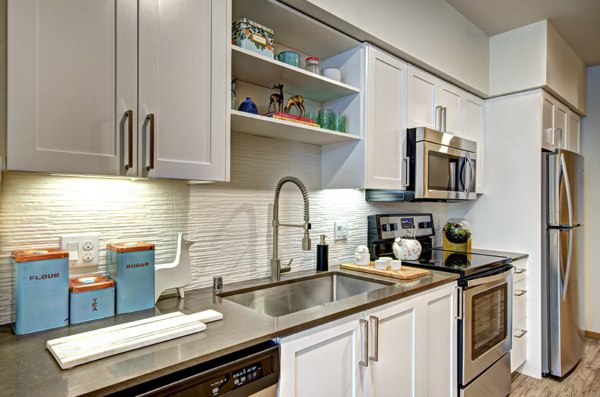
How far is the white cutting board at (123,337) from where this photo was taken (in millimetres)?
908

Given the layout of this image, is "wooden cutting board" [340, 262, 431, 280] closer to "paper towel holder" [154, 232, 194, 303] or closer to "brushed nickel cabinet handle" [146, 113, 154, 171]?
"paper towel holder" [154, 232, 194, 303]

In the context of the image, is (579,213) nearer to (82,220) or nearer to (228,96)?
(228,96)

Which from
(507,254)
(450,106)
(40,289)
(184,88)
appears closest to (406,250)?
(507,254)

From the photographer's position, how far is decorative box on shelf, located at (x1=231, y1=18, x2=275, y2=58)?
1.52 m

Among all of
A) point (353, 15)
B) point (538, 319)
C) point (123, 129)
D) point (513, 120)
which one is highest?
point (353, 15)

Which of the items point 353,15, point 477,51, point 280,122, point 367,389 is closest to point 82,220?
point 280,122

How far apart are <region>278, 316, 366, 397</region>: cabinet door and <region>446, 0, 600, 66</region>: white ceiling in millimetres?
2275

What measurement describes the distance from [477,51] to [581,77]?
149 centimetres

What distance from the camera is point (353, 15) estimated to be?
69.9 inches

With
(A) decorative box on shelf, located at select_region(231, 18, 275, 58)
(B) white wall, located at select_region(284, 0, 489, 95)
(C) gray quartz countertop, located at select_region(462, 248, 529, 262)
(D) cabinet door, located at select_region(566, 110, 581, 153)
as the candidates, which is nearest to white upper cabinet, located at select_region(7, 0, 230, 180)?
(A) decorative box on shelf, located at select_region(231, 18, 275, 58)

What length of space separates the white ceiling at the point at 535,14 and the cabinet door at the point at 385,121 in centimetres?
85

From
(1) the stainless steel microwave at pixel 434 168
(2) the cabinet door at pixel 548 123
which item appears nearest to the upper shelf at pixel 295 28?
(1) the stainless steel microwave at pixel 434 168

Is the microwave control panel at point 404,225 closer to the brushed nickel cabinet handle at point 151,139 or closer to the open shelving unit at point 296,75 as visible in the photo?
the open shelving unit at point 296,75

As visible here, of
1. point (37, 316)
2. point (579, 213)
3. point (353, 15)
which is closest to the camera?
point (37, 316)
